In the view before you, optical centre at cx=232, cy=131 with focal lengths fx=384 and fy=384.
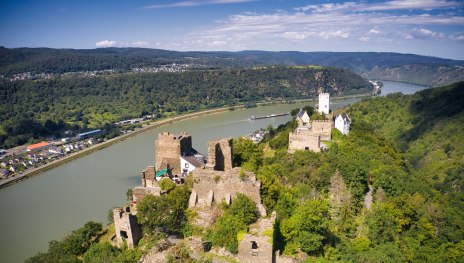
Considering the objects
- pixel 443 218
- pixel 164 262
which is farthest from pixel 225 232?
pixel 443 218

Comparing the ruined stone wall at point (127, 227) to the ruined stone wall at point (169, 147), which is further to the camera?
the ruined stone wall at point (169, 147)

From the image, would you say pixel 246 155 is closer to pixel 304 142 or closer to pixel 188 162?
pixel 188 162

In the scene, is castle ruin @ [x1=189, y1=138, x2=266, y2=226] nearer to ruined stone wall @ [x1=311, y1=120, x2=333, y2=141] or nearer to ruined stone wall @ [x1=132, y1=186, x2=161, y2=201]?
ruined stone wall @ [x1=132, y1=186, x2=161, y2=201]

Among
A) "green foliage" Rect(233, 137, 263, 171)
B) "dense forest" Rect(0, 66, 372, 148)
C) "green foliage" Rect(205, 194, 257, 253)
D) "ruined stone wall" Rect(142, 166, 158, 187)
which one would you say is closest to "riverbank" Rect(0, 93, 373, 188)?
"dense forest" Rect(0, 66, 372, 148)

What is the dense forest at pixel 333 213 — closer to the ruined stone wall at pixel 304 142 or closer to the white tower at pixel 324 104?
the ruined stone wall at pixel 304 142

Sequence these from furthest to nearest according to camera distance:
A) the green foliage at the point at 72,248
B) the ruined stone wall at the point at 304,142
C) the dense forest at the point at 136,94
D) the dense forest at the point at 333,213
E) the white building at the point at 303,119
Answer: the dense forest at the point at 136,94 → the white building at the point at 303,119 → the ruined stone wall at the point at 304,142 → the green foliage at the point at 72,248 → the dense forest at the point at 333,213

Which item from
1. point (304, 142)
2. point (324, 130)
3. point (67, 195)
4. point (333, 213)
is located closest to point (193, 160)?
point (333, 213)

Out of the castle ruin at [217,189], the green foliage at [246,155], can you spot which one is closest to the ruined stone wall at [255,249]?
the castle ruin at [217,189]
